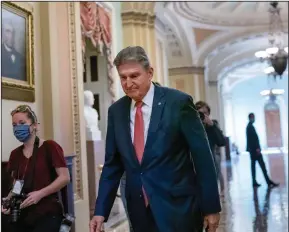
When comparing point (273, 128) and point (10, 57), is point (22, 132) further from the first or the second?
point (273, 128)

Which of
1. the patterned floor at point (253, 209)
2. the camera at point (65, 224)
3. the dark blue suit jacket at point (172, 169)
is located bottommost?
the patterned floor at point (253, 209)

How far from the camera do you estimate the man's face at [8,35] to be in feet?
14.1

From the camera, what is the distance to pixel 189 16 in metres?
14.6

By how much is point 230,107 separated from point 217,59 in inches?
414

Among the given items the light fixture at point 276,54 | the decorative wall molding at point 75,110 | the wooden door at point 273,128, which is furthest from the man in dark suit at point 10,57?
the wooden door at point 273,128

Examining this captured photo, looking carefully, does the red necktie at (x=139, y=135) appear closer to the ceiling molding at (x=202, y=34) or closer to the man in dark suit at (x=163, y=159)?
the man in dark suit at (x=163, y=159)

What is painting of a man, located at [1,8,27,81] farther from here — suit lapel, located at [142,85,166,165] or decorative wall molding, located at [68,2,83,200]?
suit lapel, located at [142,85,166,165]

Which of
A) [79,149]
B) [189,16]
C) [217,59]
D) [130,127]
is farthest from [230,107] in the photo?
[130,127]

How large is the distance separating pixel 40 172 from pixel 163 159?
103 centimetres

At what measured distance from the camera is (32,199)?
2.68 metres

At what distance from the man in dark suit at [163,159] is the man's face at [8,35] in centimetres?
250

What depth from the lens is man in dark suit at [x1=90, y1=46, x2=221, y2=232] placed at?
204 centimetres

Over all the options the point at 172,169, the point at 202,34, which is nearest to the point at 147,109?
the point at 172,169

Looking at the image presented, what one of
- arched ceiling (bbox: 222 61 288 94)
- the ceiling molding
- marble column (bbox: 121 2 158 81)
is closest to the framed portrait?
marble column (bbox: 121 2 158 81)
